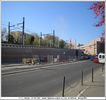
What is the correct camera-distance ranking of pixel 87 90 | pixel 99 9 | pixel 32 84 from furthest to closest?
pixel 32 84, pixel 87 90, pixel 99 9

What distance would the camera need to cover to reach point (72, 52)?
9950 centimetres

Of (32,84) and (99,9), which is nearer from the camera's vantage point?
(99,9)

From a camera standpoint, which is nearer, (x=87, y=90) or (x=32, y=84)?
(x=87, y=90)

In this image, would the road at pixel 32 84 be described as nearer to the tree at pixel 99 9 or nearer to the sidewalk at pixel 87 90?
the sidewalk at pixel 87 90

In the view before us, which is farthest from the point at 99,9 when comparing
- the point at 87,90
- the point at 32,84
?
the point at 32,84

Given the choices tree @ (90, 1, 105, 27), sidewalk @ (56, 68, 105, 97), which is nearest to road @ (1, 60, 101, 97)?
sidewalk @ (56, 68, 105, 97)

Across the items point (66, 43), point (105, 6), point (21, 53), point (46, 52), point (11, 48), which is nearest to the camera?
point (105, 6)

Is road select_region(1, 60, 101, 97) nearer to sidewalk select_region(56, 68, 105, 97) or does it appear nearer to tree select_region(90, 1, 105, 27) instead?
sidewalk select_region(56, 68, 105, 97)

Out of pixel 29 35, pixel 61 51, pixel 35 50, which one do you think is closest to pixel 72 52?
pixel 61 51

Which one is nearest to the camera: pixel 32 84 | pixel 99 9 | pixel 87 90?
pixel 99 9

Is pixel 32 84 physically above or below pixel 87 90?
below

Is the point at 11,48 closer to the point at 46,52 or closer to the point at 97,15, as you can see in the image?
the point at 46,52

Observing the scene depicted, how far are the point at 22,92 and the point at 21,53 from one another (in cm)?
5179

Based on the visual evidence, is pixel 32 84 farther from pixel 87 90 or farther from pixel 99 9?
pixel 99 9
